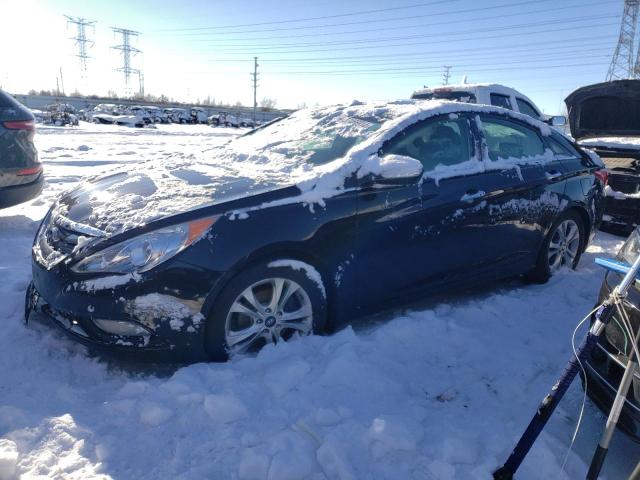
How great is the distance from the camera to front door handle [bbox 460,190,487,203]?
3.42 meters

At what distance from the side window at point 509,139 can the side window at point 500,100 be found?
3.81 m

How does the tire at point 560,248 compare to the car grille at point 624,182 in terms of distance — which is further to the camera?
the car grille at point 624,182

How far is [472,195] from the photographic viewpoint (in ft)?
11.4

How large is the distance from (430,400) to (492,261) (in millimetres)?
1606

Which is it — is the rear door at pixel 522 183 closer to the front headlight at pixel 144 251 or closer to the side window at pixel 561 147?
the side window at pixel 561 147

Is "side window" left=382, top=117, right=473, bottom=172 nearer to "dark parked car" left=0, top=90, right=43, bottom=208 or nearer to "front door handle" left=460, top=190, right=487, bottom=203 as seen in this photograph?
"front door handle" left=460, top=190, right=487, bottom=203

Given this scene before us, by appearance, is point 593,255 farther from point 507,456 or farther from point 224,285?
point 224,285

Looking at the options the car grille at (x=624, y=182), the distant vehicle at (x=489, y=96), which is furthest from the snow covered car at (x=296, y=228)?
the distant vehicle at (x=489, y=96)

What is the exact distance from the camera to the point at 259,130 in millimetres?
4340

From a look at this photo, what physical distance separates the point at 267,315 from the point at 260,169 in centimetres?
98

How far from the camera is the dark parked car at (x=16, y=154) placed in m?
4.73

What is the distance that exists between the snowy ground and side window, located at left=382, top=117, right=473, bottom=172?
3.55 ft

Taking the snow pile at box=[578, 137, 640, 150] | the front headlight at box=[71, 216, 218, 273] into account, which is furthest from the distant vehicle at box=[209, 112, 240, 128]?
the front headlight at box=[71, 216, 218, 273]

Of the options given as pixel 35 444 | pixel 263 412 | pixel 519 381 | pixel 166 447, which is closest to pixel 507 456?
pixel 519 381
